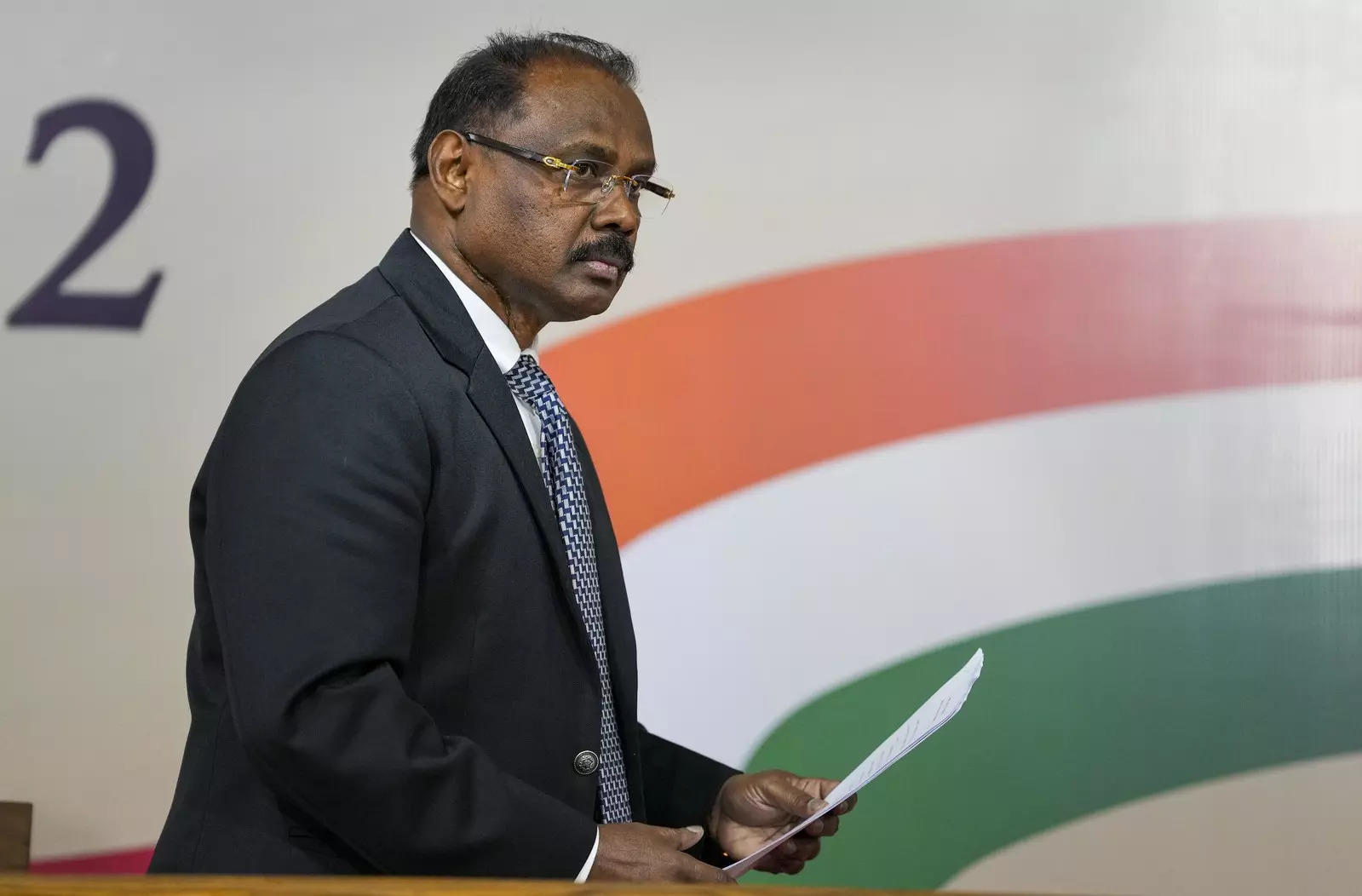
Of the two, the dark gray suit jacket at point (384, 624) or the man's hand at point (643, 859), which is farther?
the man's hand at point (643, 859)

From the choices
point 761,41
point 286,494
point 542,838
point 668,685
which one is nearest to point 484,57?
point 286,494

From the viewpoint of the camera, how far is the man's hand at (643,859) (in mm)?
1326

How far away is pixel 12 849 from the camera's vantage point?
1347 mm

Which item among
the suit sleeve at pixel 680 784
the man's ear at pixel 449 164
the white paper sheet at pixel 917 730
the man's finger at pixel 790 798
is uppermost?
the man's ear at pixel 449 164

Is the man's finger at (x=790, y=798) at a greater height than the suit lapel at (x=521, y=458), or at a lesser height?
lesser

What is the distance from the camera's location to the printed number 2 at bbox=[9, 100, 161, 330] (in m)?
2.59

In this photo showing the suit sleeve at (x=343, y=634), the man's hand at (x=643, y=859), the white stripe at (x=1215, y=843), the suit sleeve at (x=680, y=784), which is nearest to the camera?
the suit sleeve at (x=343, y=634)

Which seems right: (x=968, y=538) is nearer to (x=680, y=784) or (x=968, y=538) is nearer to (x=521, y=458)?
(x=680, y=784)

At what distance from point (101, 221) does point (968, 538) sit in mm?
1560

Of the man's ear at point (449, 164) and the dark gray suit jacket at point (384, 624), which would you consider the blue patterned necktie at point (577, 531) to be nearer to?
the dark gray suit jacket at point (384, 624)

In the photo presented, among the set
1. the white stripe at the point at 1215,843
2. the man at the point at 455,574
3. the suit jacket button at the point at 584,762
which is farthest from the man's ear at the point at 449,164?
the white stripe at the point at 1215,843

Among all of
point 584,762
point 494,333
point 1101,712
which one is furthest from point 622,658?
point 1101,712

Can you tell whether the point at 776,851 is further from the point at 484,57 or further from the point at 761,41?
the point at 761,41

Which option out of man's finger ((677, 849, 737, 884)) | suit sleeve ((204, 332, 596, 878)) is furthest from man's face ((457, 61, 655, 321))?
man's finger ((677, 849, 737, 884))
